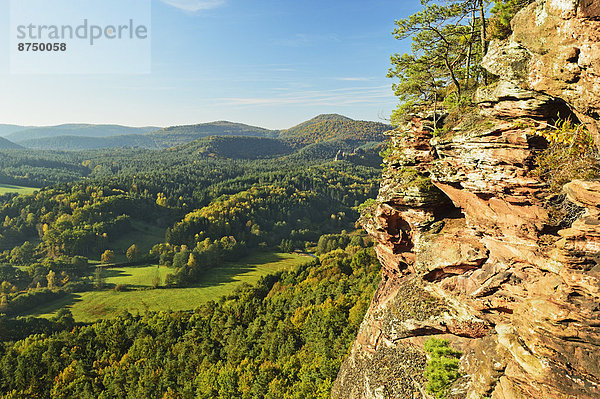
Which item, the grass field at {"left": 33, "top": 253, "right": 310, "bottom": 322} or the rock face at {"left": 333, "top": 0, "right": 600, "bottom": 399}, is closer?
the rock face at {"left": 333, "top": 0, "right": 600, "bottom": 399}

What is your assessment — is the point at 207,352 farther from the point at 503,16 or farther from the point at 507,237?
the point at 503,16

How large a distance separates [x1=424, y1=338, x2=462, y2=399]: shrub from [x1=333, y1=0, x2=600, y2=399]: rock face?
59cm

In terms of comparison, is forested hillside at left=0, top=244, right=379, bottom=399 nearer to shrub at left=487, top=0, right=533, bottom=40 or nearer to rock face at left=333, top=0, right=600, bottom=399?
rock face at left=333, top=0, right=600, bottom=399

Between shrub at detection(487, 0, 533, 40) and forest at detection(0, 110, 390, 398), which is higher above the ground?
shrub at detection(487, 0, 533, 40)

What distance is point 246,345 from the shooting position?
5516 centimetres

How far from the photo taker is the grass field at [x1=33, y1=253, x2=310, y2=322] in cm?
9700

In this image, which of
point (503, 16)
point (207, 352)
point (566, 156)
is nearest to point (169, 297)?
point (207, 352)

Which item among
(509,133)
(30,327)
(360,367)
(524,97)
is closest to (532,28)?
(524,97)

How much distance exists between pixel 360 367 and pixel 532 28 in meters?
26.2

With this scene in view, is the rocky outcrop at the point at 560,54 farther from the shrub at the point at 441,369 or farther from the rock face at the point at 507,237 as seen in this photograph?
the shrub at the point at 441,369

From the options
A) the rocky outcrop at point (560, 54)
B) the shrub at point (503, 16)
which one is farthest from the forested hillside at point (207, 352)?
the shrub at point (503, 16)

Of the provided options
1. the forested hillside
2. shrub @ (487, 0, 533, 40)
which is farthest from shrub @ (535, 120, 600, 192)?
the forested hillside

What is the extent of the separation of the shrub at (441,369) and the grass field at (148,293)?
297ft

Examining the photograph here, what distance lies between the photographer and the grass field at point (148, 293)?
9700cm
